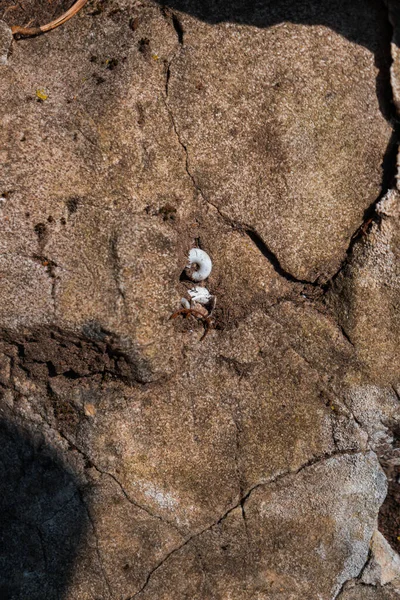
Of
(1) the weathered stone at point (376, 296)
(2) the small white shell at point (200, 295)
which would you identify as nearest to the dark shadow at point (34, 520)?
(2) the small white shell at point (200, 295)

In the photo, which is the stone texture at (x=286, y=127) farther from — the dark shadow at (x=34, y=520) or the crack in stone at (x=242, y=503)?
the dark shadow at (x=34, y=520)

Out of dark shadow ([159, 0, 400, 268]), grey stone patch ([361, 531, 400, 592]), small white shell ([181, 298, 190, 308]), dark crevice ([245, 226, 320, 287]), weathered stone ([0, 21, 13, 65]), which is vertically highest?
dark shadow ([159, 0, 400, 268])

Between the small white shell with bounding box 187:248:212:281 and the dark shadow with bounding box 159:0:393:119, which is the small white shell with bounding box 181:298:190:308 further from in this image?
the dark shadow with bounding box 159:0:393:119

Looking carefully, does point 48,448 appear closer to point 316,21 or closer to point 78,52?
point 78,52

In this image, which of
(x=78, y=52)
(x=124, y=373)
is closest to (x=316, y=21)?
(x=78, y=52)

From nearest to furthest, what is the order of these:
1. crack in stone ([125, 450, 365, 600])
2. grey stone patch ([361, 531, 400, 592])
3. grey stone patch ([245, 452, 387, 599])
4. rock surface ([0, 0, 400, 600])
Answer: rock surface ([0, 0, 400, 600]) < crack in stone ([125, 450, 365, 600]) < grey stone patch ([245, 452, 387, 599]) < grey stone patch ([361, 531, 400, 592])

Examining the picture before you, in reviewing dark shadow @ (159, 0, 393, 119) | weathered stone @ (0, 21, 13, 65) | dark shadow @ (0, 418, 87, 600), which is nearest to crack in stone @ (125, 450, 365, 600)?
dark shadow @ (0, 418, 87, 600)
